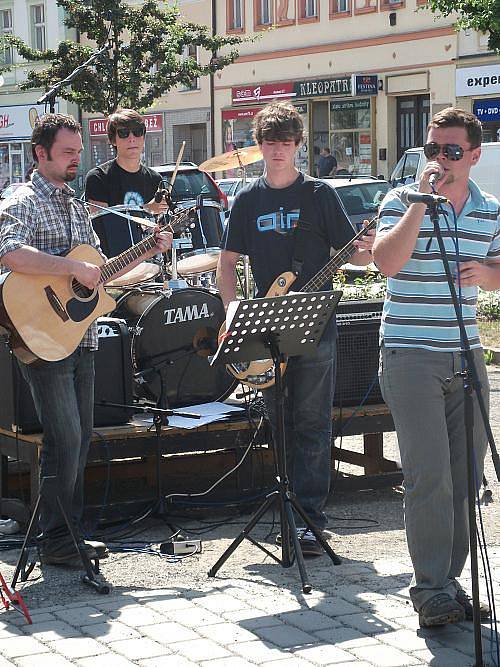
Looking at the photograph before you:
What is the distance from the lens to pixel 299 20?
37438 millimetres

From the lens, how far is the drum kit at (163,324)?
753 cm

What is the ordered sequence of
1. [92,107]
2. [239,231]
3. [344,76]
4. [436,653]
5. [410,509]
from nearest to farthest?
1. [436,653]
2. [410,509]
3. [239,231]
4. [92,107]
5. [344,76]

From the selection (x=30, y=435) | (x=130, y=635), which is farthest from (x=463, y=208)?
(x=30, y=435)

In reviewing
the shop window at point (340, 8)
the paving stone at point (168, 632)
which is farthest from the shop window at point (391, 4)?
the paving stone at point (168, 632)

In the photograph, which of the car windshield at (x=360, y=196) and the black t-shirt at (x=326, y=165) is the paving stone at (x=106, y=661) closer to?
the car windshield at (x=360, y=196)

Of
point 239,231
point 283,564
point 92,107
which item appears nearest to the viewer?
point 283,564

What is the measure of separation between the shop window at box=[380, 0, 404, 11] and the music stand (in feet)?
96.3

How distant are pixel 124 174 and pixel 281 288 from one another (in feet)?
7.10

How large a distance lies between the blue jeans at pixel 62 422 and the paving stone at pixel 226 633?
112cm

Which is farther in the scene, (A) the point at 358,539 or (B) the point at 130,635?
(A) the point at 358,539

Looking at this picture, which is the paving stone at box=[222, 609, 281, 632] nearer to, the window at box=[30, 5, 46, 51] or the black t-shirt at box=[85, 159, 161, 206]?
the black t-shirt at box=[85, 159, 161, 206]

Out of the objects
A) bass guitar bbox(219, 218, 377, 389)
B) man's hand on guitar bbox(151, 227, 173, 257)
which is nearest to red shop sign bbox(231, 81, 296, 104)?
man's hand on guitar bbox(151, 227, 173, 257)

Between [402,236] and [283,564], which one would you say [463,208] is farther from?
[283,564]

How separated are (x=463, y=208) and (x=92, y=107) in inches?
863
